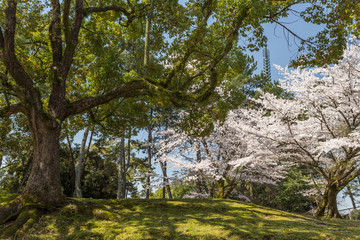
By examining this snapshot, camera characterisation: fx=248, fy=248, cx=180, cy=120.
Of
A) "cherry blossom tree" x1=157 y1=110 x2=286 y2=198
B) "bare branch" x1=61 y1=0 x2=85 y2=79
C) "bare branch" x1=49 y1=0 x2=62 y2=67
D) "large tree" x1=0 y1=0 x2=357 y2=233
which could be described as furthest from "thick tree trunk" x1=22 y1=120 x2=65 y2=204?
A: "cherry blossom tree" x1=157 y1=110 x2=286 y2=198

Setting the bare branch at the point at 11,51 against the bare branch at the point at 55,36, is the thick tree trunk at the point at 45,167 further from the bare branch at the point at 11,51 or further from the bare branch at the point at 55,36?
the bare branch at the point at 55,36

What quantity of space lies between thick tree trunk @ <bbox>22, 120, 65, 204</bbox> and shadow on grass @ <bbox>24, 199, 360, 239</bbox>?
521 mm

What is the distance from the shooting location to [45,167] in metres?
6.04

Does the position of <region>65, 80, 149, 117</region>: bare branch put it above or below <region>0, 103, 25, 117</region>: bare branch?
above

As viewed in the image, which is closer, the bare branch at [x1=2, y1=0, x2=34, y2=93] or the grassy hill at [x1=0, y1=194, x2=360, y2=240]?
the grassy hill at [x1=0, y1=194, x2=360, y2=240]

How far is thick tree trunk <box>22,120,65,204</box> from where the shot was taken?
233 inches

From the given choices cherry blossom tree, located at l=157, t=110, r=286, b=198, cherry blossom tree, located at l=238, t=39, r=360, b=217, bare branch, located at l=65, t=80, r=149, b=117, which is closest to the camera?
bare branch, located at l=65, t=80, r=149, b=117

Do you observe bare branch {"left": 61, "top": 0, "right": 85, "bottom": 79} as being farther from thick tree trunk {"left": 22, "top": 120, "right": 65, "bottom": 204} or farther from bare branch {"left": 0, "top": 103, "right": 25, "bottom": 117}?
thick tree trunk {"left": 22, "top": 120, "right": 65, "bottom": 204}

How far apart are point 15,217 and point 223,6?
6802 millimetres

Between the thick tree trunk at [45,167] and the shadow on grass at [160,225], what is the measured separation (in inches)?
20.5


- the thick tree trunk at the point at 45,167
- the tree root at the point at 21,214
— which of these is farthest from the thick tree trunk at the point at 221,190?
the tree root at the point at 21,214

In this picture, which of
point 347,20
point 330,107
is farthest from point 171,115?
point 347,20

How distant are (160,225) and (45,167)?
315 cm

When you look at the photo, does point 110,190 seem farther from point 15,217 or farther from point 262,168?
point 15,217
